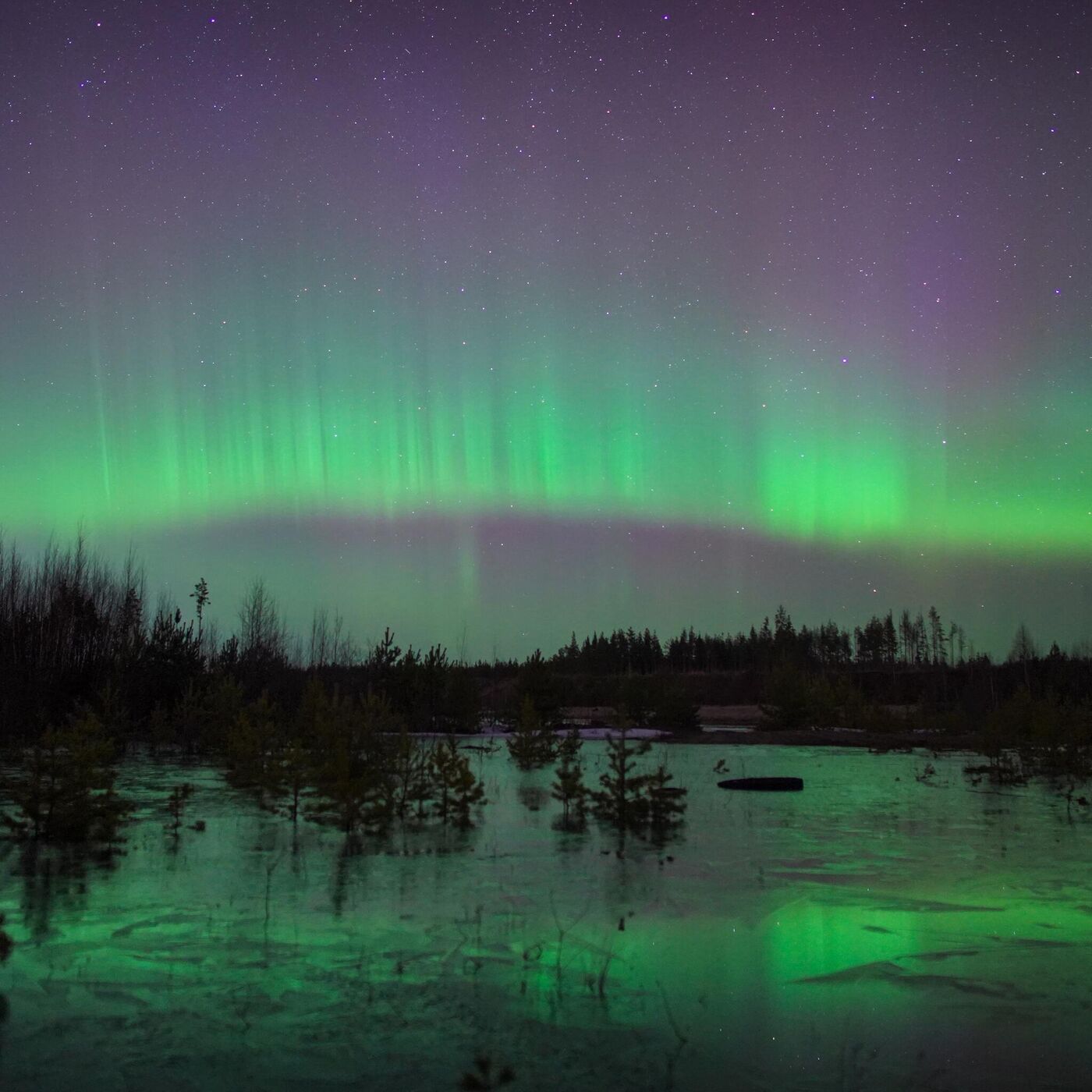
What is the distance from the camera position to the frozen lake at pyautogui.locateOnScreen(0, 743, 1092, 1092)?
5.34m

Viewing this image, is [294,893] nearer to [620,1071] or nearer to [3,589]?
[620,1071]

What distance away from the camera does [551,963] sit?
716cm

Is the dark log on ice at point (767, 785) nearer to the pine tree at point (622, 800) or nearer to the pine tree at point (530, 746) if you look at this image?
the pine tree at point (530, 746)

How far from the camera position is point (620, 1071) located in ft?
17.1

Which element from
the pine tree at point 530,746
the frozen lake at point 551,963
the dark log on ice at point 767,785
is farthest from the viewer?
the pine tree at point 530,746

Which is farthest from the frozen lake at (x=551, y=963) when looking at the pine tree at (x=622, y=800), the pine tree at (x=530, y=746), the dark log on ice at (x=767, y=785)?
the pine tree at (x=530, y=746)

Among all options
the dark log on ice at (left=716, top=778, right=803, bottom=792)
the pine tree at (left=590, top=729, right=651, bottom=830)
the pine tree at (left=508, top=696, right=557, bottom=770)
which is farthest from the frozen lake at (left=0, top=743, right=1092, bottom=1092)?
the pine tree at (left=508, top=696, right=557, bottom=770)

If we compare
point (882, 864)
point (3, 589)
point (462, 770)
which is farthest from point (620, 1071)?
point (3, 589)

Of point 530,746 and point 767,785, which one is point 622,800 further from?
point 530,746

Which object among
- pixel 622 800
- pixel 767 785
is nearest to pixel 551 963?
pixel 622 800

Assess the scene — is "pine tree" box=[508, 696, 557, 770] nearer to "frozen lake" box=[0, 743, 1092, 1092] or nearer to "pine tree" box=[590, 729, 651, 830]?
"pine tree" box=[590, 729, 651, 830]

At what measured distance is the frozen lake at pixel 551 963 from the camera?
5340 mm

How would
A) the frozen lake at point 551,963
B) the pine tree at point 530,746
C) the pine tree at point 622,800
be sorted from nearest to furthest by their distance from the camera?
the frozen lake at point 551,963
the pine tree at point 622,800
the pine tree at point 530,746

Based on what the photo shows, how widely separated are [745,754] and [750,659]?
4801 inches
